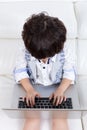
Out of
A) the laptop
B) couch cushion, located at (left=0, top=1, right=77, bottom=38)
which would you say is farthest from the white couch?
the laptop

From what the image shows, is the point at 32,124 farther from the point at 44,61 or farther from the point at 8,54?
the point at 8,54

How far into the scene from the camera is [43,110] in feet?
3.47

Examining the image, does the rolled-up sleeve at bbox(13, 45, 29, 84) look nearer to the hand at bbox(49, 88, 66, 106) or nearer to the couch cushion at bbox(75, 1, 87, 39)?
the hand at bbox(49, 88, 66, 106)

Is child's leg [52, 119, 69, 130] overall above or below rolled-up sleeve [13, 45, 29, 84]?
below

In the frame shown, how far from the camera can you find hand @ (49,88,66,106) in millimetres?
1145

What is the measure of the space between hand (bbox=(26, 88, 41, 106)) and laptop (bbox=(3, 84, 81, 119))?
0.04m

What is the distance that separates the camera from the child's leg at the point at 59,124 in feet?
3.72

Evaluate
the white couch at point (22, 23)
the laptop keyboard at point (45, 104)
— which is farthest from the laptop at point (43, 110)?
the white couch at point (22, 23)

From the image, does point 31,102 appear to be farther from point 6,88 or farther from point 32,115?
point 6,88

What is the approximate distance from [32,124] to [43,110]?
0.43ft

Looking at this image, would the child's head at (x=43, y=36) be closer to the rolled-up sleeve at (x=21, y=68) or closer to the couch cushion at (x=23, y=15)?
the rolled-up sleeve at (x=21, y=68)

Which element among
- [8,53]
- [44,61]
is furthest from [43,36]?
[8,53]

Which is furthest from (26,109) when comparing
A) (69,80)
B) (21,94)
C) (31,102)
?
(69,80)

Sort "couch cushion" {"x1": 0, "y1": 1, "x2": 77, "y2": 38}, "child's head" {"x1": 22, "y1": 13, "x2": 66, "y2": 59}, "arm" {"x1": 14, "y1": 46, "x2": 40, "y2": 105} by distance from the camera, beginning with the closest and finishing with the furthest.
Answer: "child's head" {"x1": 22, "y1": 13, "x2": 66, "y2": 59}, "arm" {"x1": 14, "y1": 46, "x2": 40, "y2": 105}, "couch cushion" {"x1": 0, "y1": 1, "x2": 77, "y2": 38}
